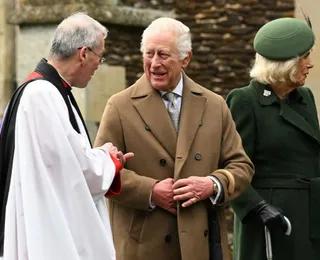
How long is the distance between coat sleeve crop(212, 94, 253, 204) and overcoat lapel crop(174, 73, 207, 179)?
0.50 feet

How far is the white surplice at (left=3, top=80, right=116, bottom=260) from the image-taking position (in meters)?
5.62

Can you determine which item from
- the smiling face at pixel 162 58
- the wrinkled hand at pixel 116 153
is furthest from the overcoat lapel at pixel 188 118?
the wrinkled hand at pixel 116 153

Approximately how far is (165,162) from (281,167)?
33.1 inches

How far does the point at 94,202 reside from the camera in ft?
19.5

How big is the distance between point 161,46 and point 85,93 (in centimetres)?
455

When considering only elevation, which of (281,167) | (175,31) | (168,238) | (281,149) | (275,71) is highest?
(175,31)

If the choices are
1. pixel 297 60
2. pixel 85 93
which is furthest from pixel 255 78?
pixel 85 93

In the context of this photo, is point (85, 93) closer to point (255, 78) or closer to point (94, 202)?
point (255, 78)

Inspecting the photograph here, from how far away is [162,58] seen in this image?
21.4 feet

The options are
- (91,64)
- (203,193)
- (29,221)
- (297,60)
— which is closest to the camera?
(29,221)

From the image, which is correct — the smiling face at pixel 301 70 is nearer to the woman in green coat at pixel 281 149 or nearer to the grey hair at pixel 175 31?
the woman in green coat at pixel 281 149

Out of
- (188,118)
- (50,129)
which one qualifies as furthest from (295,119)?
(50,129)

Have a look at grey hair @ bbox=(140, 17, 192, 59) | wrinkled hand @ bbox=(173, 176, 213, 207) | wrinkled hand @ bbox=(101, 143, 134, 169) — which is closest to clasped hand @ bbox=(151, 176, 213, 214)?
wrinkled hand @ bbox=(173, 176, 213, 207)

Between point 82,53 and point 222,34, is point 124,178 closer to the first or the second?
point 82,53
